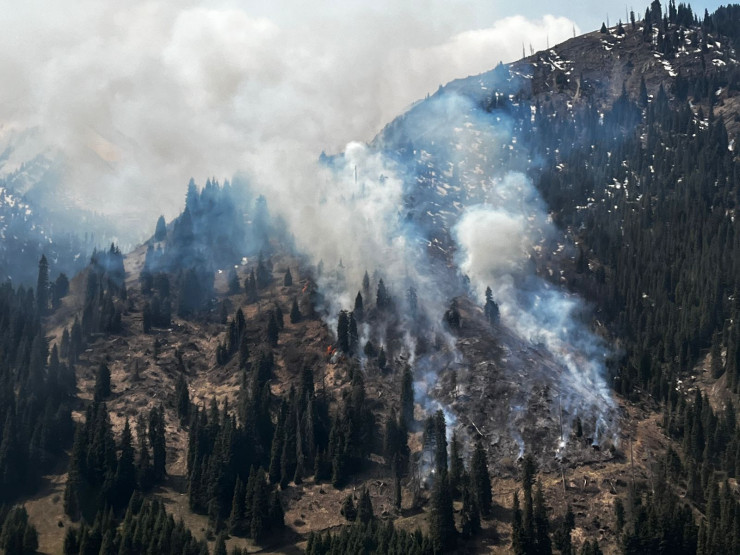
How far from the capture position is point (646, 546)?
646ft

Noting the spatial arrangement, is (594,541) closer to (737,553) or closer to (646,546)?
(646,546)

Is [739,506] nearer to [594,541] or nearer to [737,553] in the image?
[737,553]

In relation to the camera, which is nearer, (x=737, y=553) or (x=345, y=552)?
(x=737, y=553)

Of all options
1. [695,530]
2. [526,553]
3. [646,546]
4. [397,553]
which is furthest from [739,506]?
[397,553]

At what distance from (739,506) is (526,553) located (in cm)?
4998

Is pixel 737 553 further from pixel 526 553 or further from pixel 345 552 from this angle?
pixel 345 552

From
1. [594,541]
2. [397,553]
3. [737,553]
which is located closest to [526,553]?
[594,541]

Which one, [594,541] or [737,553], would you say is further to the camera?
[594,541]

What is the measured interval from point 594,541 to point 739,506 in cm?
3425

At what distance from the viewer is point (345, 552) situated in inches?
7864

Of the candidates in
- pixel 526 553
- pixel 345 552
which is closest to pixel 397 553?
pixel 345 552

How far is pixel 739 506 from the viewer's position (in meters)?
200

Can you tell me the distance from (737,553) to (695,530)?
12621 millimetres

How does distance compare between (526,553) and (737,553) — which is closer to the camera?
(737,553)
